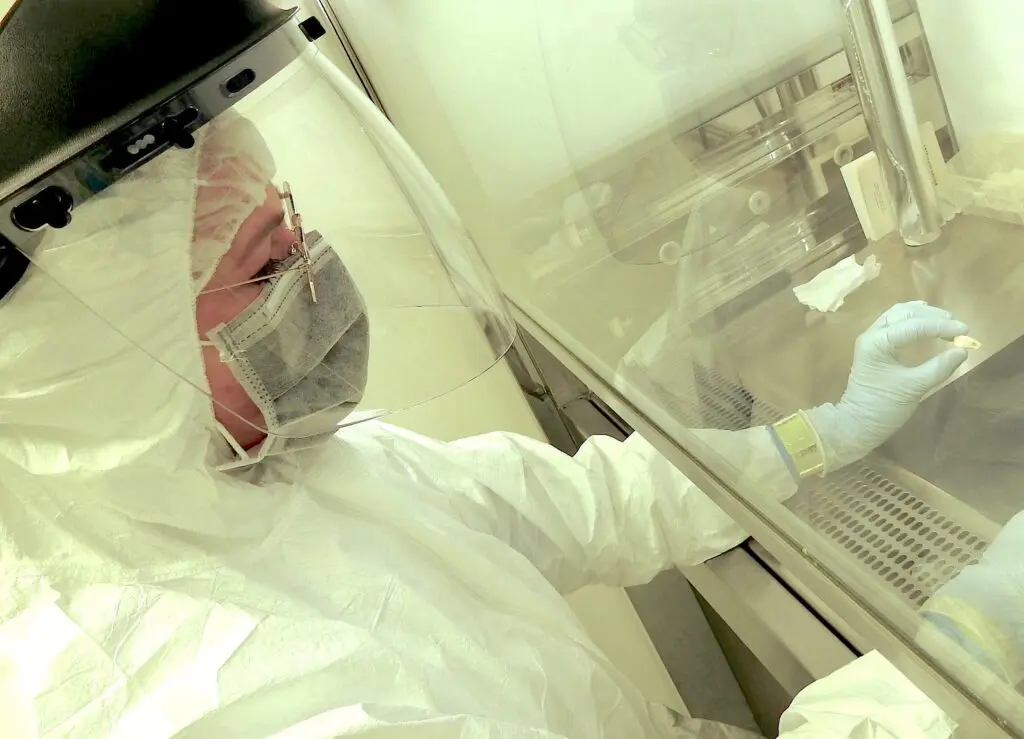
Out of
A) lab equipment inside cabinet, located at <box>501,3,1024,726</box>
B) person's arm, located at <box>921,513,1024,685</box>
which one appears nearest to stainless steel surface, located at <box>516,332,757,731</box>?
lab equipment inside cabinet, located at <box>501,3,1024,726</box>

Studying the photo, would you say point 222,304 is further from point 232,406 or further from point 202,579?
point 202,579

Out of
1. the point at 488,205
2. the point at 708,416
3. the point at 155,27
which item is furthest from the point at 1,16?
the point at 488,205

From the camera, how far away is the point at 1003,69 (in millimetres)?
776

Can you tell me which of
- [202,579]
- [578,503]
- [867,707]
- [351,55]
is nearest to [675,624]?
[578,503]

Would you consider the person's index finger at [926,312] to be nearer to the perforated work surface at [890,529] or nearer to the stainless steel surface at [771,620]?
the perforated work surface at [890,529]

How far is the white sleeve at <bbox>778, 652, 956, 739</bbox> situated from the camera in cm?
66

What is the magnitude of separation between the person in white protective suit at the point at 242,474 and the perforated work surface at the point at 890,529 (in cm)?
4

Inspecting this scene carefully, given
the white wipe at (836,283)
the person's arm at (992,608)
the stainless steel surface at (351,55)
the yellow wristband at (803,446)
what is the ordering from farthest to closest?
the stainless steel surface at (351,55) → the white wipe at (836,283) → the yellow wristband at (803,446) → the person's arm at (992,608)

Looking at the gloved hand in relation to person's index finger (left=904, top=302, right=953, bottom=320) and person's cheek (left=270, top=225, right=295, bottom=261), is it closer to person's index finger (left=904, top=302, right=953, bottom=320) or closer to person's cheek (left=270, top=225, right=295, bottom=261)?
person's index finger (left=904, top=302, right=953, bottom=320)

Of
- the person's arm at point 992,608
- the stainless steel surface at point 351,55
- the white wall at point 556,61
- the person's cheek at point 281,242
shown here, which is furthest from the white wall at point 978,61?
the stainless steel surface at point 351,55

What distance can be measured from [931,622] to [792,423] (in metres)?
0.25

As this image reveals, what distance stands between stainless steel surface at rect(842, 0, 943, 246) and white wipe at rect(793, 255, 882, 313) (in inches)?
2.0

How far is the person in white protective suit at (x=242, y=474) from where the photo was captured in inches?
23.7

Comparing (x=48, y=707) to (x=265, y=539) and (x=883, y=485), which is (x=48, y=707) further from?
(x=883, y=485)
